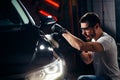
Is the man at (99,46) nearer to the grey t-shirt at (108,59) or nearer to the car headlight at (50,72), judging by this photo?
the grey t-shirt at (108,59)

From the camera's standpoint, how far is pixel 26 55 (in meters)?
3.63

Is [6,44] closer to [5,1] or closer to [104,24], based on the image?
[5,1]

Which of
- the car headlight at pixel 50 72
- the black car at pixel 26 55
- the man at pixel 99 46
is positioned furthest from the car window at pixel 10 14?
the car headlight at pixel 50 72

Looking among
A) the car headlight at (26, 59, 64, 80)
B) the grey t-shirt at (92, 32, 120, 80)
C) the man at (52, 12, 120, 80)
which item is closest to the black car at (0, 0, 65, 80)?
the car headlight at (26, 59, 64, 80)

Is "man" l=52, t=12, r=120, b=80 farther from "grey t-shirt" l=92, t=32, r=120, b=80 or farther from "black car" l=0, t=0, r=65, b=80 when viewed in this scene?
"black car" l=0, t=0, r=65, b=80

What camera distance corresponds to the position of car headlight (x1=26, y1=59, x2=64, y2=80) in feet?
11.1

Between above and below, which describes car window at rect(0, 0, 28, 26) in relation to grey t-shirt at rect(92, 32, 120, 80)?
above

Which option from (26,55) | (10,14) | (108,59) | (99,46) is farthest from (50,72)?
(10,14)

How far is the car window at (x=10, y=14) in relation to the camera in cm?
480

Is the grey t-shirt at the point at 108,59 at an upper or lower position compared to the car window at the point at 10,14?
lower

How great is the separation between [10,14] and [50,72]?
1.77 m

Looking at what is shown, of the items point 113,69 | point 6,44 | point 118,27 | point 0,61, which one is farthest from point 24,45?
point 118,27

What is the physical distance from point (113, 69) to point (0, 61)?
155 centimetres

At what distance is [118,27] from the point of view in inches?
271
